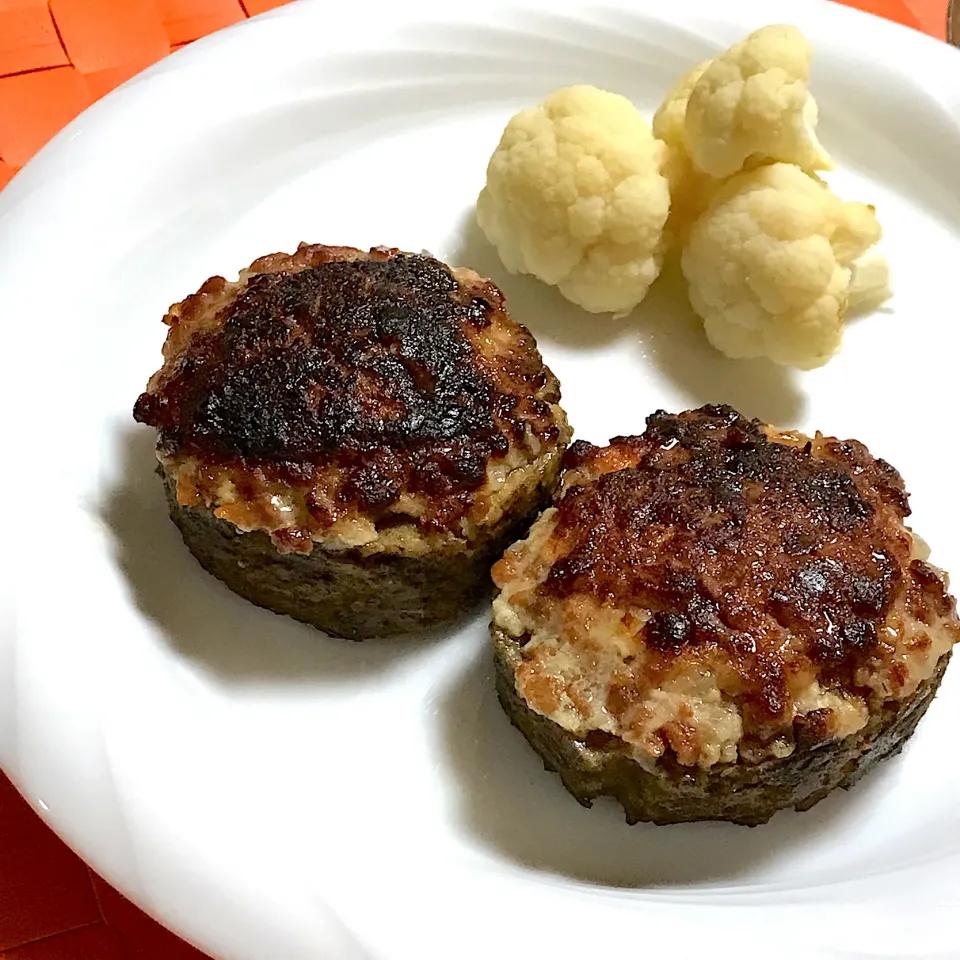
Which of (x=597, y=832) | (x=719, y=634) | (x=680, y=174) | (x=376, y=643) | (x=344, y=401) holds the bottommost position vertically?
(x=597, y=832)

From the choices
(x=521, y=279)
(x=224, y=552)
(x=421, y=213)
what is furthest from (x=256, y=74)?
(x=224, y=552)

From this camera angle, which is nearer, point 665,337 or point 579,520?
point 579,520

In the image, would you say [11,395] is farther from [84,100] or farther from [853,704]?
[853,704]

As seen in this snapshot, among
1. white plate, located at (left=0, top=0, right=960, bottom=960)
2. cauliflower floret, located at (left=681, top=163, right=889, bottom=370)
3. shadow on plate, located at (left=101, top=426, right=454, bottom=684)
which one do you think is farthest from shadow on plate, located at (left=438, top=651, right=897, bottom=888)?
cauliflower floret, located at (left=681, top=163, right=889, bottom=370)

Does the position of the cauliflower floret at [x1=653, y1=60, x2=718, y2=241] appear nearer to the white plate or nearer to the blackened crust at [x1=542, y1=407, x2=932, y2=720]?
the white plate

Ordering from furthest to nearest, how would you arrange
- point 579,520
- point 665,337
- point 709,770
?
point 665,337 < point 579,520 < point 709,770

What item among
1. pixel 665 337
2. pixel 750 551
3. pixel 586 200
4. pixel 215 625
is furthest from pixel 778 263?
pixel 215 625

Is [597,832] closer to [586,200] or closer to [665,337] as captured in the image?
[665,337]

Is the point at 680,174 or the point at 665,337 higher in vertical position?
the point at 680,174
